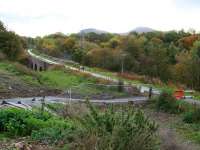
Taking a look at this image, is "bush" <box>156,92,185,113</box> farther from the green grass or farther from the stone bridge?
the stone bridge

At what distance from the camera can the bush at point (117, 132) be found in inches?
270

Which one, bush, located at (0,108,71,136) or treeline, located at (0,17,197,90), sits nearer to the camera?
bush, located at (0,108,71,136)

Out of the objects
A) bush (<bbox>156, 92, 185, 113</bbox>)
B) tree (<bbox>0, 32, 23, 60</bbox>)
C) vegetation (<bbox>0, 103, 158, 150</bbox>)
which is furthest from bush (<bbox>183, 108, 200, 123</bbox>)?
tree (<bbox>0, 32, 23, 60</bbox>)

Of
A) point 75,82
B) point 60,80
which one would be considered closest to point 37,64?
point 60,80

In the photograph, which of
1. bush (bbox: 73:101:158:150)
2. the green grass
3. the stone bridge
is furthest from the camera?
the stone bridge

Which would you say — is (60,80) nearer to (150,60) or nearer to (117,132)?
(150,60)

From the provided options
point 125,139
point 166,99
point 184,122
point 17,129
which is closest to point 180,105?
point 166,99

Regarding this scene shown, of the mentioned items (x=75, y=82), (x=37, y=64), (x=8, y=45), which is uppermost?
(x=8, y=45)

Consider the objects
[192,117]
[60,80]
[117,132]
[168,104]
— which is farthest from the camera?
[60,80]

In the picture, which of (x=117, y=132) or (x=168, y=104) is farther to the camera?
(x=168, y=104)

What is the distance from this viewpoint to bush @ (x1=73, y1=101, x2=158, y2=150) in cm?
685

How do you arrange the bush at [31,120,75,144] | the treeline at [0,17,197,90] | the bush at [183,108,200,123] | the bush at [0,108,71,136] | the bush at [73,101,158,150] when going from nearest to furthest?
the bush at [73,101,158,150] < the bush at [31,120,75,144] < the bush at [0,108,71,136] < the bush at [183,108,200,123] < the treeline at [0,17,197,90]

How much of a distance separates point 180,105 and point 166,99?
88 centimetres

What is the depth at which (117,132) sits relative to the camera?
689 centimetres
